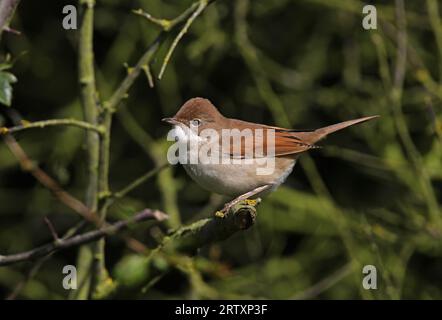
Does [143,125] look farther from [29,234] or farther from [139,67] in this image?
[139,67]

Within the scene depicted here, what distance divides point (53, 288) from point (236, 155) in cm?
266

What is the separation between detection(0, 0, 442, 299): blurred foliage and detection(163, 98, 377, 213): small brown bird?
4.95 feet

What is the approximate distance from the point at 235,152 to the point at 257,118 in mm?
2545

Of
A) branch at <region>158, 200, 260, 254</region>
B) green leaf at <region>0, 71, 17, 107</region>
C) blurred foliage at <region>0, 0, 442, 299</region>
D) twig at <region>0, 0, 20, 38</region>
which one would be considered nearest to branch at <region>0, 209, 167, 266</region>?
branch at <region>158, 200, 260, 254</region>

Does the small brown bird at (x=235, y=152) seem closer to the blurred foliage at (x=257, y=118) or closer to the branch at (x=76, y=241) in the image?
the branch at (x=76, y=241)

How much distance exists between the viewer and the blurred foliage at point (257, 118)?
565 centimetres

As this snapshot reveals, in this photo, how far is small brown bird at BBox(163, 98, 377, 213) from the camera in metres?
3.54

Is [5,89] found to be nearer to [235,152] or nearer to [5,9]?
[5,9]

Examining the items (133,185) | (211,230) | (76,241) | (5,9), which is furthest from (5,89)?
(211,230)

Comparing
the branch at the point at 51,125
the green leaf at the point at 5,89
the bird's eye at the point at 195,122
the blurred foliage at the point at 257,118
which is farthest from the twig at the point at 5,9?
the blurred foliage at the point at 257,118

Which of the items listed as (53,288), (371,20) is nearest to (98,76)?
(53,288)

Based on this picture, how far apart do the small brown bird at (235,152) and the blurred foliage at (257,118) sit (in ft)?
4.95

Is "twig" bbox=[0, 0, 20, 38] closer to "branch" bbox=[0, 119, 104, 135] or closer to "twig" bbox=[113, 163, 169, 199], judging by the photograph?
"branch" bbox=[0, 119, 104, 135]

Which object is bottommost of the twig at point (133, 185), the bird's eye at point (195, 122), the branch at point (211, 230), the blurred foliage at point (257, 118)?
the branch at point (211, 230)
